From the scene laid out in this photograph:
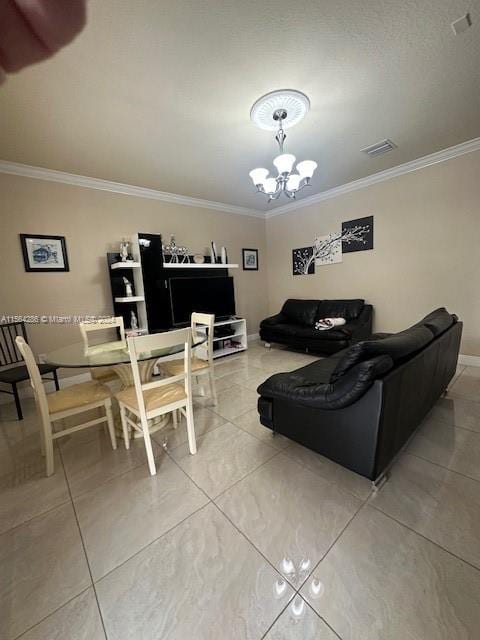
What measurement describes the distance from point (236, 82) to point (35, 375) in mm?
2448

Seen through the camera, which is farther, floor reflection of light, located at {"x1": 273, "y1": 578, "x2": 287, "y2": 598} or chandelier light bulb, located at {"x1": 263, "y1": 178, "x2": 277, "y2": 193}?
chandelier light bulb, located at {"x1": 263, "y1": 178, "x2": 277, "y2": 193}

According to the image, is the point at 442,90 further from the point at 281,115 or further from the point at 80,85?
the point at 80,85

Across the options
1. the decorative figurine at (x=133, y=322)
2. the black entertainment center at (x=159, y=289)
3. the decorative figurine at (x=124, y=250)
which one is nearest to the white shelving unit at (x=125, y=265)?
the black entertainment center at (x=159, y=289)

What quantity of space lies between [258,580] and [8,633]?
94 cm

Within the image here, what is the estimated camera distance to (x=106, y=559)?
116cm

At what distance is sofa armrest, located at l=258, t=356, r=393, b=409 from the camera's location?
1.24 meters

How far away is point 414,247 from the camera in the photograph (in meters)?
3.48

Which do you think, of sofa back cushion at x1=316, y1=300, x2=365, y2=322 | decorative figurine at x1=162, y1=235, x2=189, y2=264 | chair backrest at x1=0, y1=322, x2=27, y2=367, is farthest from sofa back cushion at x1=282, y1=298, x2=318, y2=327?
chair backrest at x1=0, y1=322, x2=27, y2=367

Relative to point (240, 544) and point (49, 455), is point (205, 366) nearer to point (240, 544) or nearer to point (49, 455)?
point (49, 455)

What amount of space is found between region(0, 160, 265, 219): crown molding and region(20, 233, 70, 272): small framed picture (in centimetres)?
69

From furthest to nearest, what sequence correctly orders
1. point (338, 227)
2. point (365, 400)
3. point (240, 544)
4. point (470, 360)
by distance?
1. point (338, 227)
2. point (470, 360)
3. point (365, 400)
4. point (240, 544)

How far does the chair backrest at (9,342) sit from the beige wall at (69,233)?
17 centimetres

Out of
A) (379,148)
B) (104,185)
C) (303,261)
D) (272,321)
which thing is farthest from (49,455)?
(303,261)

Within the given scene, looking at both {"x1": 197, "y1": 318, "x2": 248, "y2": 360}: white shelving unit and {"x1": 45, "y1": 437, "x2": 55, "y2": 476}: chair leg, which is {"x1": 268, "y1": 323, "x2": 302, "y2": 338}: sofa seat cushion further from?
{"x1": 45, "y1": 437, "x2": 55, "y2": 476}: chair leg
